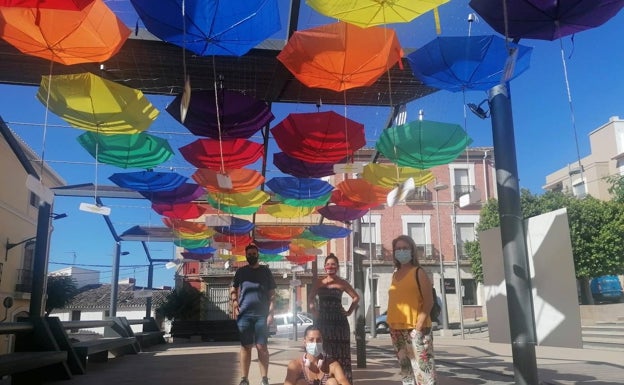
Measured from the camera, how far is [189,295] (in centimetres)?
2353

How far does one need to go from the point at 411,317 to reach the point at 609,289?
25.9 metres

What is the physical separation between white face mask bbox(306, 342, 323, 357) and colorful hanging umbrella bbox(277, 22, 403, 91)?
113 inches

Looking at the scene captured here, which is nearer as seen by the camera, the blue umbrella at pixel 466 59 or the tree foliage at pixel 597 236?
the blue umbrella at pixel 466 59

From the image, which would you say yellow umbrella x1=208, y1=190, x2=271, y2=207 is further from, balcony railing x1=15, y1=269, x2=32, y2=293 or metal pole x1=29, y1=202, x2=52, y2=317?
balcony railing x1=15, y1=269, x2=32, y2=293

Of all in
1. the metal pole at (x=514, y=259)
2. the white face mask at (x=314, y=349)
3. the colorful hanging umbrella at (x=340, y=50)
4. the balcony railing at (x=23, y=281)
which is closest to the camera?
the metal pole at (x=514, y=259)

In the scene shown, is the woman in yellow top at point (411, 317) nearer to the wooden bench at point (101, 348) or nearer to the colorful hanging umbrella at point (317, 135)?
the colorful hanging umbrella at point (317, 135)

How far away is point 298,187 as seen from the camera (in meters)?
9.59

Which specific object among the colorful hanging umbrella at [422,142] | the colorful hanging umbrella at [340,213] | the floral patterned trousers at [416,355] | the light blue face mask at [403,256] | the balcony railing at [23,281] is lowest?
the floral patterned trousers at [416,355]

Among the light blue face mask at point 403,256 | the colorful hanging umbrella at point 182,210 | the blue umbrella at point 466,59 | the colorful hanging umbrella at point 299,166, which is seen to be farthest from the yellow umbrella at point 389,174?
the colorful hanging umbrella at point 182,210

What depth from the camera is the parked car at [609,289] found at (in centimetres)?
2552

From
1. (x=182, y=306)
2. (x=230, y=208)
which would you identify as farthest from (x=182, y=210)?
(x=182, y=306)

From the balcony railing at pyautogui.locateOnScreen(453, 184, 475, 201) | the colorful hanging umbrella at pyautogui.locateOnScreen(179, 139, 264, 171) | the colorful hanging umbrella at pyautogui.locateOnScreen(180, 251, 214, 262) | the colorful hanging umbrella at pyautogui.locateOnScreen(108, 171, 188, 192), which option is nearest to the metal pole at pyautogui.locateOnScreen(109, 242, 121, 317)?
the colorful hanging umbrella at pyautogui.locateOnScreen(180, 251, 214, 262)

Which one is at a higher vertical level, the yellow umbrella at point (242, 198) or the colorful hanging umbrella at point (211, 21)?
the colorful hanging umbrella at point (211, 21)

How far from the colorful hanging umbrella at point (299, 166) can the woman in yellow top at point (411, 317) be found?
3.81 metres
